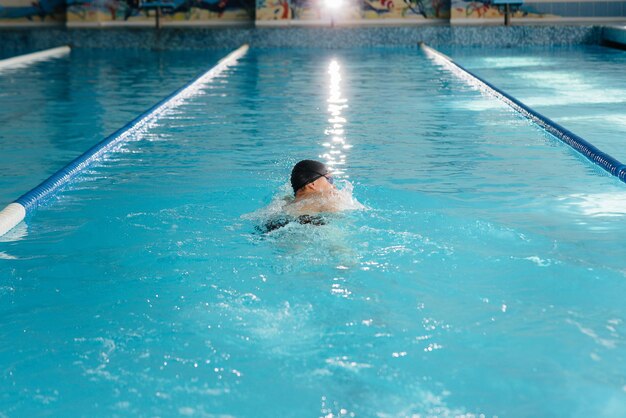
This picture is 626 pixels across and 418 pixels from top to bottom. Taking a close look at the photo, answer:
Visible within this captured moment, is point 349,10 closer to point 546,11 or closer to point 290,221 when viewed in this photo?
point 546,11

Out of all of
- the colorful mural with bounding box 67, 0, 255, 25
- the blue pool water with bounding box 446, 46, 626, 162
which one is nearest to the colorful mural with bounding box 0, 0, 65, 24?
the colorful mural with bounding box 67, 0, 255, 25

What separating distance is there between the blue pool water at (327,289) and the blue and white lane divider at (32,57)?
7.74 m

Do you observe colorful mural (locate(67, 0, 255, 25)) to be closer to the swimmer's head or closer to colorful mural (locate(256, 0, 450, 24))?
colorful mural (locate(256, 0, 450, 24))

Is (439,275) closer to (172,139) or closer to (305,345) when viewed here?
(305,345)

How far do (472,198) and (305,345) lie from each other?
228 centimetres

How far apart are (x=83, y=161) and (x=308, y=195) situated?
239cm

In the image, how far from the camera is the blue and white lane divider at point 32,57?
1350 centimetres

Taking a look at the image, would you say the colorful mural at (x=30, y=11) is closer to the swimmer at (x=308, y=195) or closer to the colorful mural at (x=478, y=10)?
the colorful mural at (x=478, y=10)

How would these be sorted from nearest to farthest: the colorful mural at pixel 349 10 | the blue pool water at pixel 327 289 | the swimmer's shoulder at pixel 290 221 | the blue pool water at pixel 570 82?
the blue pool water at pixel 327 289 → the swimmer's shoulder at pixel 290 221 → the blue pool water at pixel 570 82 → the colorful mural at pixel 349 10

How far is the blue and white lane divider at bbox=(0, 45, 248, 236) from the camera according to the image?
4.56m

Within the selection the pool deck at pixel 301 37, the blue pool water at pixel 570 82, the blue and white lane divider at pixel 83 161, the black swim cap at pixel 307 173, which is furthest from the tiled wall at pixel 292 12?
the black swim cap at pixel 307 173

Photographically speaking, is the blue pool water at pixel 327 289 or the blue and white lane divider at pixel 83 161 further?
the blue and white lane divider at pixel 83 161

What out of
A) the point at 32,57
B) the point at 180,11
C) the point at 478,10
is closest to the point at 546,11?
the point at 478,10

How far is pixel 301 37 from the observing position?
678 inches
